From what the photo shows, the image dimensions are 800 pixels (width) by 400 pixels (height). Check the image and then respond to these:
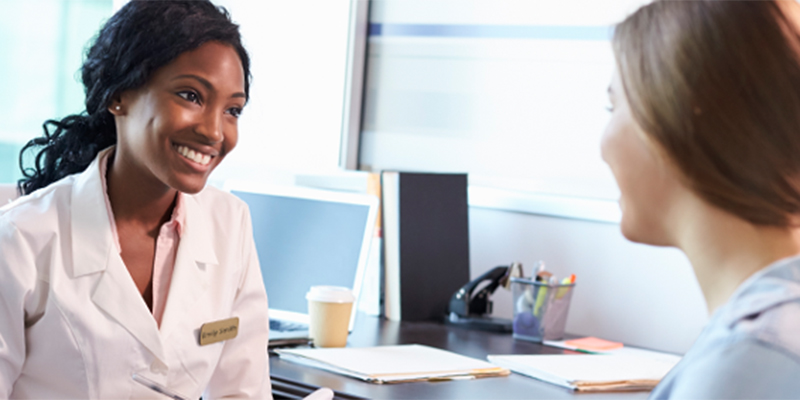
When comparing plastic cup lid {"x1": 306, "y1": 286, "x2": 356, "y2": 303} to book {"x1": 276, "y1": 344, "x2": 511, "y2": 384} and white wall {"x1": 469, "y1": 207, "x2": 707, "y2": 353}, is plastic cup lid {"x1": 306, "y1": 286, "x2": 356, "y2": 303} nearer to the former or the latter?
book {"x1": 276, "y1": 344, "x2": 511, "y2": 384}

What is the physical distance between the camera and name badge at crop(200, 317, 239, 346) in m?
1.27

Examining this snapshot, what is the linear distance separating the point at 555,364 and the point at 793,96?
99 cm

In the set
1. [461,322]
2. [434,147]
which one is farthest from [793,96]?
[434,147]

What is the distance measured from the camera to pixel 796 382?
23.0 inches

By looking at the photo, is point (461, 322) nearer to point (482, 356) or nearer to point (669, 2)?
point (482, 356)

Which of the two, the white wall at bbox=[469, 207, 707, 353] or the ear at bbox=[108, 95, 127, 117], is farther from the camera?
the white wall at bbox=[469, 207, 707, 353]

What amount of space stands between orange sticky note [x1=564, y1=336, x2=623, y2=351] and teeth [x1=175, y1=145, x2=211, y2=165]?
0.95 meters

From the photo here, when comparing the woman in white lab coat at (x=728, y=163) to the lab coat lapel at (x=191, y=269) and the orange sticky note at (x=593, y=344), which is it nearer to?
the lab coat lapel at (x=191, y=269)

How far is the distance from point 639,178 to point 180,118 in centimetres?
73

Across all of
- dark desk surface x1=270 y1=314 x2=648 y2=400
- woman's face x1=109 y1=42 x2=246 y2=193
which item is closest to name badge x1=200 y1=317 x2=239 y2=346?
dark desk surface x1=270 y1=314 x2=648 y2=400

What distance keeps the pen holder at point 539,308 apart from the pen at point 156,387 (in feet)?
2.94

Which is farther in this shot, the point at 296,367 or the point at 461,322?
the point at 461,322

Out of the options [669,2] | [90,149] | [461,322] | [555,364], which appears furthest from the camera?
[461,322]

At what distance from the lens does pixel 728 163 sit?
0.65 metres
